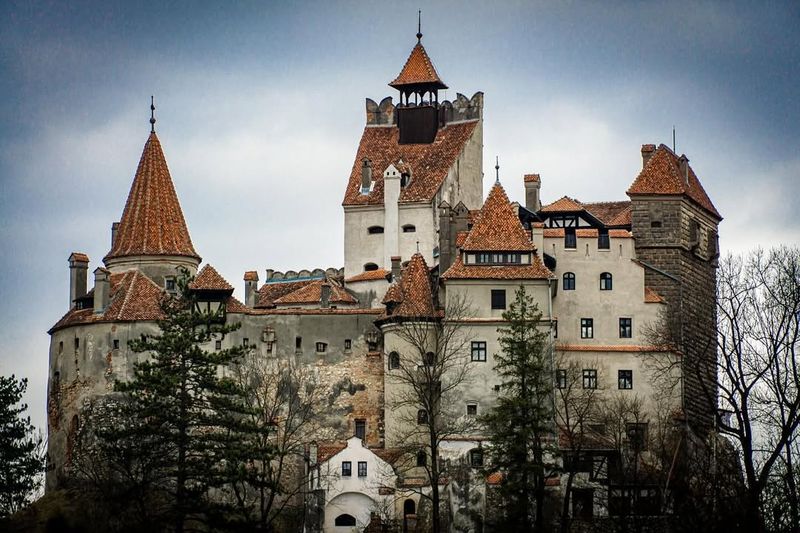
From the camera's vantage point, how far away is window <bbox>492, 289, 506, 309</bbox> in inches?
3721

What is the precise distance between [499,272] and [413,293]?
14.5ft

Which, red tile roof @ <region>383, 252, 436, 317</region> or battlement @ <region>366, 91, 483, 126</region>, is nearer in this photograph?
red tile roof @ <region>383, 252, 436, 317</region>

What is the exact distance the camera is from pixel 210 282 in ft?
326

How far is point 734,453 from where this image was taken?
8719 centimetres

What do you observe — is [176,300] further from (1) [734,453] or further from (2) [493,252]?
(1) [734,453]

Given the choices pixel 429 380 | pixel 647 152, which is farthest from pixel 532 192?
pixel 429 380

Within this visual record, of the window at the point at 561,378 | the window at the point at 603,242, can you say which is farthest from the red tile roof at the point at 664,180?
the window at the point at 561,378

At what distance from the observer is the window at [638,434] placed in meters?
94.3

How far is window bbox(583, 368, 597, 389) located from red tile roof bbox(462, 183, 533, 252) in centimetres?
649

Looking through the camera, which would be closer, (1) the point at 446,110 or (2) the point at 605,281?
(2) the point at 605,281

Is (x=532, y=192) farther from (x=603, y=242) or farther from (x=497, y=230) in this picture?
(x=497, y=230)

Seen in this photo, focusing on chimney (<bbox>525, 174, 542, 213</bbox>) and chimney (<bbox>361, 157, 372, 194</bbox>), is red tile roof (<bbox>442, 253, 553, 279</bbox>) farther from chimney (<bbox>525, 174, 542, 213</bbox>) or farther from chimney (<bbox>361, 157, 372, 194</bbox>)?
chimney (<bbox>361, 157, 372, 194</bbox>)

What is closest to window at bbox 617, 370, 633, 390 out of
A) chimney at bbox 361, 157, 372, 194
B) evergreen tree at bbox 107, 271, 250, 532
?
evergreen tree at bbox 107, 271, 250, 532

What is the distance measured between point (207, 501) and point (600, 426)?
70.0 feet
